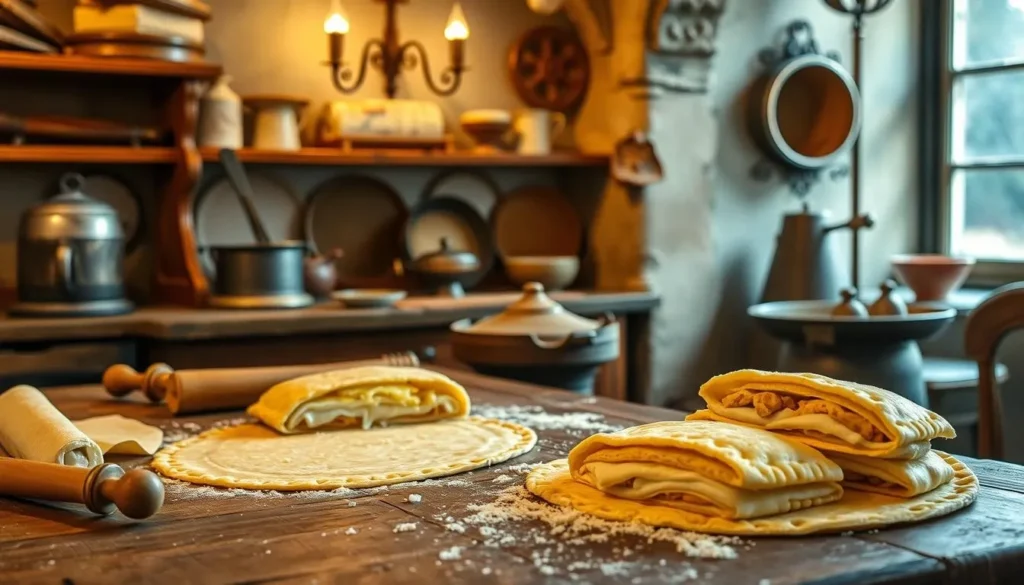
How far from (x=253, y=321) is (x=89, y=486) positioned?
6.56 feet

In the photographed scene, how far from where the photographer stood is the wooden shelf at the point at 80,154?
317 cm

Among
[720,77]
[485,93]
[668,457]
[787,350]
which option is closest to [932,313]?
[787,350]

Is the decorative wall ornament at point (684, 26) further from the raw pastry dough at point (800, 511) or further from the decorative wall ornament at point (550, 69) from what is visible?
the raw pastry dough at point (800, 511)

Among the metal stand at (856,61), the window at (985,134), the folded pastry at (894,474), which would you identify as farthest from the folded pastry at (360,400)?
the window at (985,134)

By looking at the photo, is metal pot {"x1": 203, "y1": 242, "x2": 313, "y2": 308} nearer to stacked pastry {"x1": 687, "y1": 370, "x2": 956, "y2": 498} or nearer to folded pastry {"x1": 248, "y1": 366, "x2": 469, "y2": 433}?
folded pastry {"x1": 248, "y1": 366, "x2": 469, "y2": 433}

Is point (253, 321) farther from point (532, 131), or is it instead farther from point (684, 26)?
point (684, 26)

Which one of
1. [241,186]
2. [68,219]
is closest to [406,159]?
[241,186]

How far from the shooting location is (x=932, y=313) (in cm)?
309

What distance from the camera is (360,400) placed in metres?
1.69

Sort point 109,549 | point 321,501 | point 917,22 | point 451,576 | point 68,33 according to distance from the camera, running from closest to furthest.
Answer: point 451,576
point 109,549
point 321,501
point 68,33
point 917,22

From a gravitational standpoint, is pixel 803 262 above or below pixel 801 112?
below

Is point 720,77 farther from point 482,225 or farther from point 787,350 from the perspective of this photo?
point 787,350

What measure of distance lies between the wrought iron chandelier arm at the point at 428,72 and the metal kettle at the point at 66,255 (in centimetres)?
114

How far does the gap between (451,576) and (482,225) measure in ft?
10.2
